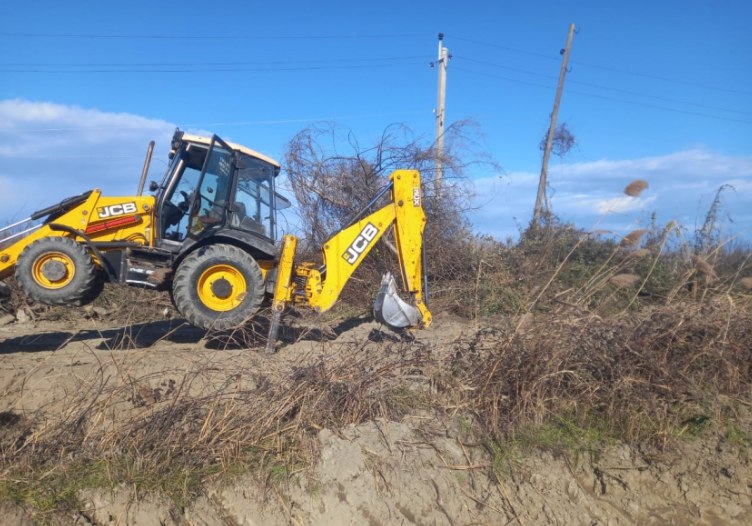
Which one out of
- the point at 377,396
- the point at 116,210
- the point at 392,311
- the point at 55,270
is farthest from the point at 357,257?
the point at 55,270

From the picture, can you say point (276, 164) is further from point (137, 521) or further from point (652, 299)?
point (652, 299)

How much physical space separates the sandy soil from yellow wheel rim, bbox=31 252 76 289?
182 cm

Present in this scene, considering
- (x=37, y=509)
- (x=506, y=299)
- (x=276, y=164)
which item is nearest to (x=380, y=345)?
(x=37, y=509)

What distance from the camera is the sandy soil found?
3662 millimetres

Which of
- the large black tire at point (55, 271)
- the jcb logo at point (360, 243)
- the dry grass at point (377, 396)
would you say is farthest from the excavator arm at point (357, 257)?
the large black tire at point (55, 271)

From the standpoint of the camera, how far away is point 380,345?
5.36m

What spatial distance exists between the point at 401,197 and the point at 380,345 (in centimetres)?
263

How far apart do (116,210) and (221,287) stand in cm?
154

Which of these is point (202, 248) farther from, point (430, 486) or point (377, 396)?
point (430, 486)

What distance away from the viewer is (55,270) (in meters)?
6.56

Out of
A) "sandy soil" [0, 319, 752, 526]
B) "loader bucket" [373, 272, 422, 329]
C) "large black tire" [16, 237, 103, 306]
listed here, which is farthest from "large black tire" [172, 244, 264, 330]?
"sandy soil" [0, 319, 752, 526]

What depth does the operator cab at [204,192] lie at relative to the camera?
732 cm

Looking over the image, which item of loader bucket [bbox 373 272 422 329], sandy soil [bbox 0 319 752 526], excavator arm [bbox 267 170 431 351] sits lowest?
sandy soil [bbox 0 319 752 526]

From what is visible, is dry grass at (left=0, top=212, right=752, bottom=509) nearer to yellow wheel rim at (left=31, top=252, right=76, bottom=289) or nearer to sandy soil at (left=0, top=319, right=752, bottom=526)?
sandy soil at (left=0, top=319, right=752, bottom=526)
